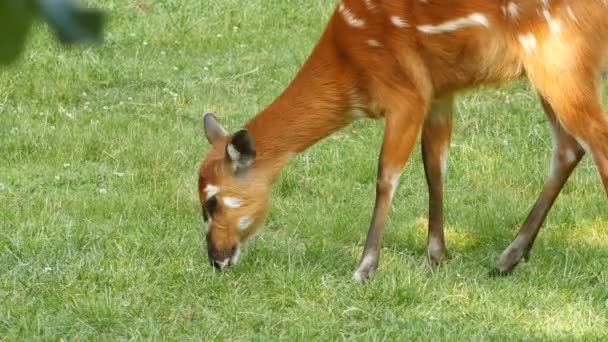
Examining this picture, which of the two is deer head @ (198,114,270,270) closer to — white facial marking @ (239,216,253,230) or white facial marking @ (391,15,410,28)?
white facial marking @ (239,216,253,230)

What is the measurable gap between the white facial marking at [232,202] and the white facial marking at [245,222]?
66mm

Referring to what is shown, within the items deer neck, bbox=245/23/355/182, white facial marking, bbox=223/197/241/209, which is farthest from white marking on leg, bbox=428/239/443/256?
white facial marking, bbox=223/197/241/209

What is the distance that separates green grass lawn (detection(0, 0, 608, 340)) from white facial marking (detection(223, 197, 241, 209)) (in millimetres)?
264

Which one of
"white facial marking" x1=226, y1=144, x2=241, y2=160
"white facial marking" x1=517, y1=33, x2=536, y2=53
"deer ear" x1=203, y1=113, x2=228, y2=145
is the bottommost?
"deer ear" x1=203, y1=113, x2=228, y2=145

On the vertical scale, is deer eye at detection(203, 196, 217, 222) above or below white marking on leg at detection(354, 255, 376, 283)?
above

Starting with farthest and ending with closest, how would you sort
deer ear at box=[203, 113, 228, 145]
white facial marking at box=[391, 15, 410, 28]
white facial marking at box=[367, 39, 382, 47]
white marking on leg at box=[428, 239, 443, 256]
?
deer ear at box=[203, 113, 228, 145] → white marking on leg at box=[428, 239, 443, 256] → white facial marking at box=[367, 39, 382, 47] → white facial marking at box=[391, 15, 410, 28]

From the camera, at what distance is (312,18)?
9445 mm

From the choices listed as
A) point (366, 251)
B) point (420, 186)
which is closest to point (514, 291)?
point (366, 251)

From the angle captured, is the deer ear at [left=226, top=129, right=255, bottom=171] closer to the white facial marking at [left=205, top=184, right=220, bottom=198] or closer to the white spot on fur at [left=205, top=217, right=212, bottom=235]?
the white facial marking at [left=205, top=184, right=220, bottom=198]

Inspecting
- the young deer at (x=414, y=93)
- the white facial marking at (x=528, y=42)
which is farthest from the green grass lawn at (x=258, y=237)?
the white facial marking at (x=528, y=42)

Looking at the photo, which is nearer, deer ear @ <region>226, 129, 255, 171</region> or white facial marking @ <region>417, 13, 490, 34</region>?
white facial marking @ <region>417, 13, 490, 34</region>

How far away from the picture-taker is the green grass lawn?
172 inches

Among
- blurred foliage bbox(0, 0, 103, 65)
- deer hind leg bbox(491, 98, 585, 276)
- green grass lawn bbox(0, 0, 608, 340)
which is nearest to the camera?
blurred foliage bbox(0, 0, 103, 65)

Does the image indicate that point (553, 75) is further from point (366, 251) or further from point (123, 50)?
point (123, 50)
